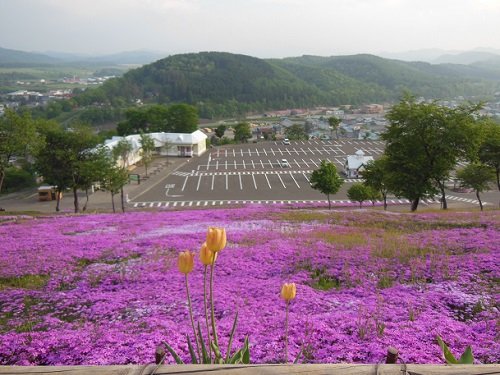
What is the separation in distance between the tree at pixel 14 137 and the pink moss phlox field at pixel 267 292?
1746 cm

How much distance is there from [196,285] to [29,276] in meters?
4.61

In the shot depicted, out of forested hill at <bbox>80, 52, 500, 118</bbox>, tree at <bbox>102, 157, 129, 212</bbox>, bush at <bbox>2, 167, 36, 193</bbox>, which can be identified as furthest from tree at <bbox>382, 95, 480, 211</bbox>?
forested hill at <bbox>80, 52, 500, 118</bbox>

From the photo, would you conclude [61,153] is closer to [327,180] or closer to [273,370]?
[327,180]

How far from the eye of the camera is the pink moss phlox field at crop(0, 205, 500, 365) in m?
6.39

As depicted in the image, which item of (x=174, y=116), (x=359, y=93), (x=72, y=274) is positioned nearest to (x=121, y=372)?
(x=72, y=274)

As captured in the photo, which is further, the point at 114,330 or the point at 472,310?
the point at 472,310

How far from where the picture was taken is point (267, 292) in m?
9.14

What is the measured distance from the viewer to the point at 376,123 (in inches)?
4796

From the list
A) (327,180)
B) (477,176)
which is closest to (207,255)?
(327,180)

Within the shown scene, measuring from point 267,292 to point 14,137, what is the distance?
29026mm

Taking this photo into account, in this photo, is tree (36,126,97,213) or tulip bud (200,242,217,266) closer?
tulip bud (200,242,217,266)

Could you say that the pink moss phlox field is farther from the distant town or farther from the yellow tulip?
the distant town

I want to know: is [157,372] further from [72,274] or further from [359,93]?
[359,93]

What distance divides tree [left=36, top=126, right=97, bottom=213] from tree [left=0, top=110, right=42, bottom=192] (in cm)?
125
